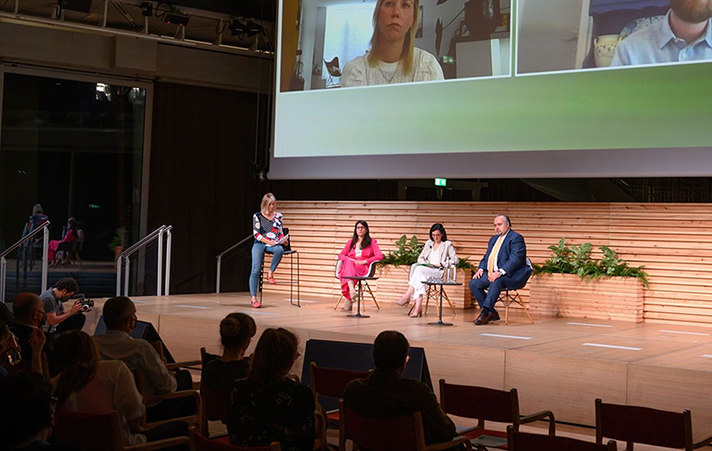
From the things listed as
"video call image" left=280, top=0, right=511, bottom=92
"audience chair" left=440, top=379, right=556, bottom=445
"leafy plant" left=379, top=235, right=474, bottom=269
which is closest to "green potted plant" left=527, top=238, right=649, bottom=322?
"leafy plant" left=379, top=235, right=474, bottom=269

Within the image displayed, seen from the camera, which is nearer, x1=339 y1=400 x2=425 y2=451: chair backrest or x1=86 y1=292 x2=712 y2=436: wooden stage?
x1=339 y1=400 x2=425 y2=451: chair backrest

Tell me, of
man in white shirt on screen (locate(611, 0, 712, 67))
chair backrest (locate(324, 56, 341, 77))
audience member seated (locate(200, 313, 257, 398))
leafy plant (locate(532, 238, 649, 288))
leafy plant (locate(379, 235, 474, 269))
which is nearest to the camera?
audience member seated (locate(200, 313, 257, 398))

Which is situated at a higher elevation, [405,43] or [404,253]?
[405,43]

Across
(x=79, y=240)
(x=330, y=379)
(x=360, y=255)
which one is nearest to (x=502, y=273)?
(x=360, y=255)

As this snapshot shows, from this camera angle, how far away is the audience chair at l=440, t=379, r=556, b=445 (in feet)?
12.2

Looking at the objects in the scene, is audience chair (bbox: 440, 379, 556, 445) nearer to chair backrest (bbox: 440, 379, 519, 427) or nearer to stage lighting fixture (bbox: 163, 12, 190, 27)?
chair backrest (bbox: 440, 379, 519, 427)

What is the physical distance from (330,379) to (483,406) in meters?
0.97

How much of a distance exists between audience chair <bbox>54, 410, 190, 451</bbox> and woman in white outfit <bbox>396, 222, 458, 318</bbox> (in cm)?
614

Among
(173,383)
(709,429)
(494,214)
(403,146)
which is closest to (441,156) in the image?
(403,146)

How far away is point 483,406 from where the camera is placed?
3.85m

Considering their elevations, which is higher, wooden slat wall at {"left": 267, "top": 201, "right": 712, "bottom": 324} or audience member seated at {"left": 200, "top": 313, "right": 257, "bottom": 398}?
wooden slat wall at {"left": 267, "top": 201, "right": 712, "bottom": 324}

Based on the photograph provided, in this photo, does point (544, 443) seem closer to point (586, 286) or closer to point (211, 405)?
point (211, 405)

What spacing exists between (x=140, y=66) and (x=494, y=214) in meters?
5.99

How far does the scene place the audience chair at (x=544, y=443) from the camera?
2756 millimetres
